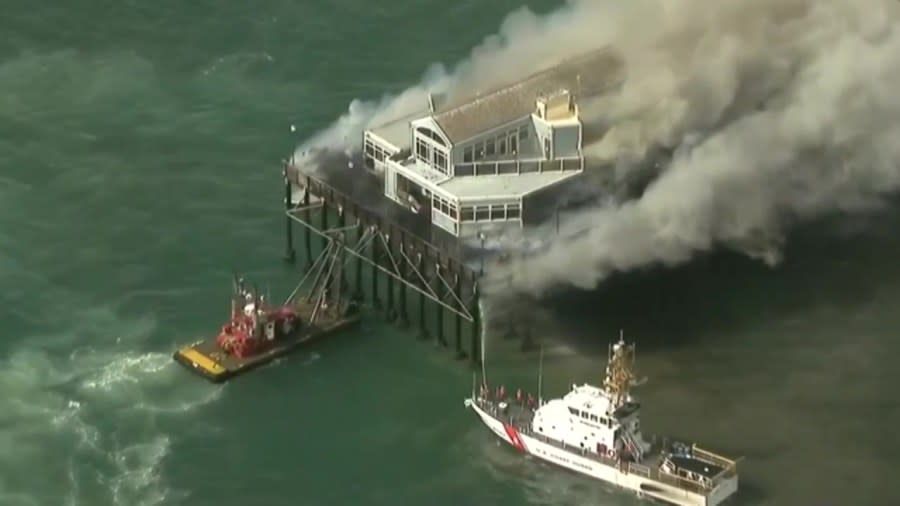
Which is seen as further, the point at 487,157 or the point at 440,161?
the point at 487,157

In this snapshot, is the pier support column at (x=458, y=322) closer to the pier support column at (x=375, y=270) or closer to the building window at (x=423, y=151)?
the pier support column at (x=375, y=270)

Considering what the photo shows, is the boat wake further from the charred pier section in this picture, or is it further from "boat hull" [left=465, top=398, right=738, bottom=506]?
"boat hull" [left=465, top=398, right=738, bottom=506]

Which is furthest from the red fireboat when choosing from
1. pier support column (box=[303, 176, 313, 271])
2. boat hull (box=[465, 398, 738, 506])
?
boat hull (box=[465, 398, 738, 506])

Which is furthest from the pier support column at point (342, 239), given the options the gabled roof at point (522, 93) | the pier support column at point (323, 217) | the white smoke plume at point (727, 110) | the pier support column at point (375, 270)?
the gabled roof at point (522, 93)

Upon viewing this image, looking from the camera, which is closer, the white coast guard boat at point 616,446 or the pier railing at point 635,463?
the pier railing at point 635,463

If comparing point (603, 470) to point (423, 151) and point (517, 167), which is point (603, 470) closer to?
point (517, 167)

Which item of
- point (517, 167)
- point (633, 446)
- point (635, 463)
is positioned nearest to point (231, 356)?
point (517, 167)
